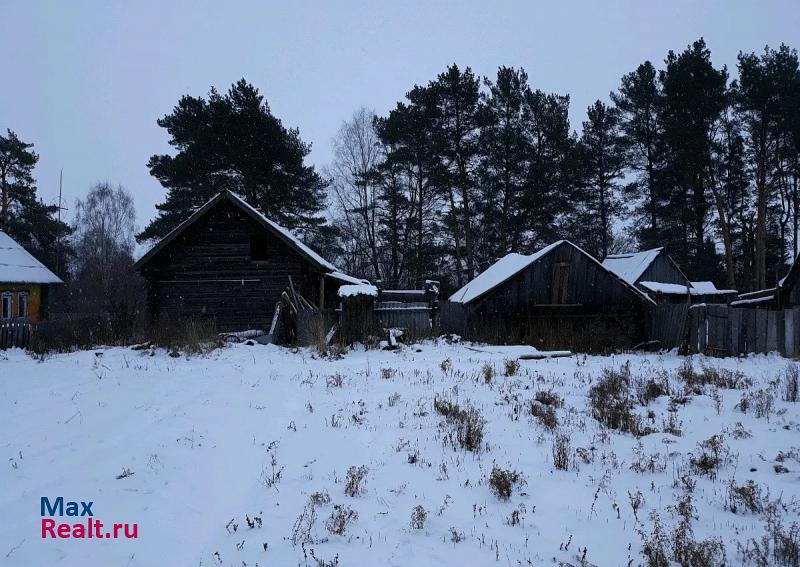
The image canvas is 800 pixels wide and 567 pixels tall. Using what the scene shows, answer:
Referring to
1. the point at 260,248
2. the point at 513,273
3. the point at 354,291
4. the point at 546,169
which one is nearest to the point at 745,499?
the point at 354,291

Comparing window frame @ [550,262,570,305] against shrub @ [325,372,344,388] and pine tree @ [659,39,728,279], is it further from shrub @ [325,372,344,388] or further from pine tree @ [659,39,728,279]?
pine tree @ [659,39,728,279]

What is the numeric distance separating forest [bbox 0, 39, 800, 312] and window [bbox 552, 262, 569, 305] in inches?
514

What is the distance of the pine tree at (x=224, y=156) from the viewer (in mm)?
26359

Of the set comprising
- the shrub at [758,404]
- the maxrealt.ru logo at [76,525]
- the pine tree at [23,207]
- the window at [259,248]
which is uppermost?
the pine tree at [23,207]

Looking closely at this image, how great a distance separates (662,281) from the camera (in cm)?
2630

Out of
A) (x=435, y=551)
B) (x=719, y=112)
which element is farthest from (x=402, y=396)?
(x=719, y=112)

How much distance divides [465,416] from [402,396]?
1776 millimetres

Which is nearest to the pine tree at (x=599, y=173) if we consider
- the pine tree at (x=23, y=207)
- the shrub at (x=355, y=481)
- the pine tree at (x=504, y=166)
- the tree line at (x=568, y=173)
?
the tree line at (x=568, y=173)

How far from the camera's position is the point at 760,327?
41.9ft

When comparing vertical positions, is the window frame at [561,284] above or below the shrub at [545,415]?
above

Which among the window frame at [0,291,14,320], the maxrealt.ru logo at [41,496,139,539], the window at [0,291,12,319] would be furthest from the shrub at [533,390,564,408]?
the window at [0,291,12,319]

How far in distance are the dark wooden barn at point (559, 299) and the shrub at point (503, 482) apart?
1344 cm

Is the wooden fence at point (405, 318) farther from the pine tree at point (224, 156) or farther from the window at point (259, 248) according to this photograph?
the pine tree at point (224, 156)

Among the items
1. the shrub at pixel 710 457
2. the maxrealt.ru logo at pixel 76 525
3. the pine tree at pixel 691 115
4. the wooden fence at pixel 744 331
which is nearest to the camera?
the maxrealt.ru logo at pixel 76 525
